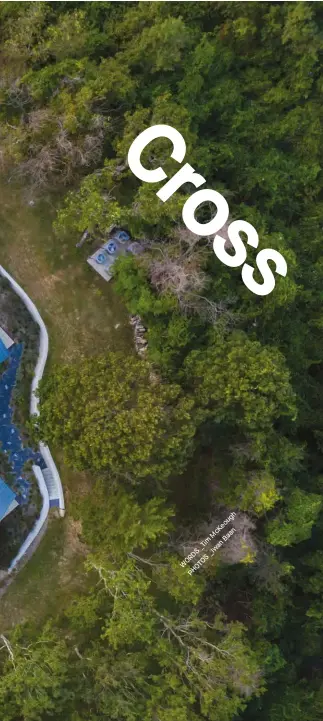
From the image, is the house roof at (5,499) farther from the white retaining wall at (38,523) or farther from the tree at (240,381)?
the tree at (240,381)

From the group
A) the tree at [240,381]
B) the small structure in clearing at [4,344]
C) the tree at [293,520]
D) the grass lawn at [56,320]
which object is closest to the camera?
the tree at [240,381]

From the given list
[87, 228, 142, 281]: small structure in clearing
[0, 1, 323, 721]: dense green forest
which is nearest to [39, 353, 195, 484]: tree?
[0, 1, 323, 721]: dense green forest

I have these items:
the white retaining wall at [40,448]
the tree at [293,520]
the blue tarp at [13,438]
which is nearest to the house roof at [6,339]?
the blue tarp at [13,438]

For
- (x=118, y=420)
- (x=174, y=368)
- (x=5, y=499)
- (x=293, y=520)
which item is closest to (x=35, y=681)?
(x=5, y=499)

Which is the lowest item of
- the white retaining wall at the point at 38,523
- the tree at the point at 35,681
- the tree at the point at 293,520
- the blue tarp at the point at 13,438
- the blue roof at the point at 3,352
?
the tree at the point at 293,520

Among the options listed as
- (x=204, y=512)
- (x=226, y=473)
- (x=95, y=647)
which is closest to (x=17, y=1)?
(x=226, y=473)

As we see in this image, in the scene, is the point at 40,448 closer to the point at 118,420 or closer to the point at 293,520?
the point at 118,420
